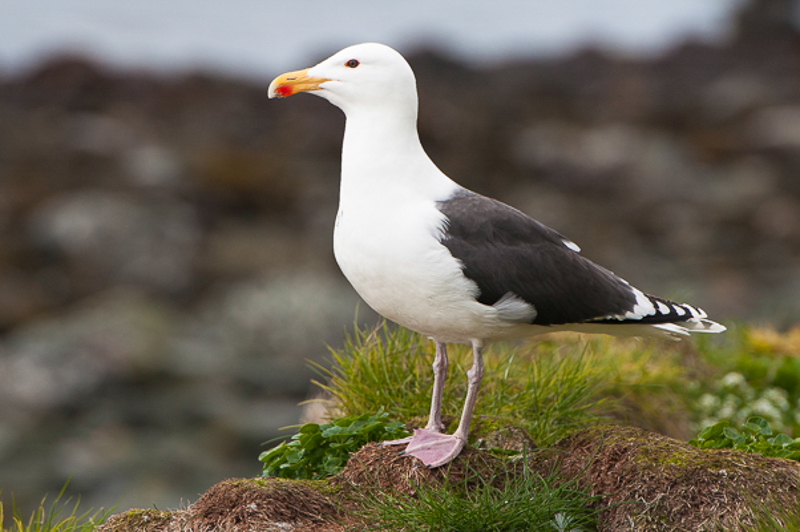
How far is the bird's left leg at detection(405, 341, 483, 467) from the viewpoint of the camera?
14.3ft

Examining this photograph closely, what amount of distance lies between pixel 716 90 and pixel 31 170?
74.6 ft

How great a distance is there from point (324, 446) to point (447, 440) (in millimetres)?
883

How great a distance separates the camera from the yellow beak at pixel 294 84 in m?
4.47

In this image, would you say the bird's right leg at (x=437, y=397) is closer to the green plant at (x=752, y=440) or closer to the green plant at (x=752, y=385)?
the green plant at (x=752, y=440)

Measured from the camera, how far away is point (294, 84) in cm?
453

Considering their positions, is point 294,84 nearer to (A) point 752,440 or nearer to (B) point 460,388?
(B) point 460,388

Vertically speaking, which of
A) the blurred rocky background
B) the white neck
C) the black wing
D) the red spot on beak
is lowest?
the blurred rocky background

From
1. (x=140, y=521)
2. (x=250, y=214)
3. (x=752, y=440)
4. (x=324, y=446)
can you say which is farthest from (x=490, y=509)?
(x=250, y=214)

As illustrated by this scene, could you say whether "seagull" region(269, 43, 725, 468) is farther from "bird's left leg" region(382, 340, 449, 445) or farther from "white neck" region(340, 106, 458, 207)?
"bird's left leg" region(382, 340, 449, 445)

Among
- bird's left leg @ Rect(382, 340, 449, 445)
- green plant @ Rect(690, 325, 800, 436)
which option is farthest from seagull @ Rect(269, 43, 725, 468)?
green plant @ Rect(690, 325, 800, 436)

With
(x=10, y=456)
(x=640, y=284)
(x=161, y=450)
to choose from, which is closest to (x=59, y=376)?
(x=10, y=456)

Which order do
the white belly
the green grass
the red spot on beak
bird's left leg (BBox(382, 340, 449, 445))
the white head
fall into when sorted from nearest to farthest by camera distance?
the white belly < the white head < the red spot on beak < bird's left leg (BBox(382, 340, 449, 445)) < the green grass

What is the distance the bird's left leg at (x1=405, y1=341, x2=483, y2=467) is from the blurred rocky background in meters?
6.05

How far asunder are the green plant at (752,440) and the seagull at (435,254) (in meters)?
0.58
